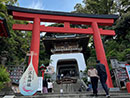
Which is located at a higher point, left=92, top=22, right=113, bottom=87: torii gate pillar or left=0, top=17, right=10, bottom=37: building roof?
left=0, top=17, right=10, bottom=37: building roof

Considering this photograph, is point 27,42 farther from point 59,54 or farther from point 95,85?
point 95,85

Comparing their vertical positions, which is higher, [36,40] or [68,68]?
[36,40]

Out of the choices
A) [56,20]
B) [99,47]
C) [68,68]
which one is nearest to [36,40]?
[56,20]

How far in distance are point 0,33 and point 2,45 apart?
9.09ft

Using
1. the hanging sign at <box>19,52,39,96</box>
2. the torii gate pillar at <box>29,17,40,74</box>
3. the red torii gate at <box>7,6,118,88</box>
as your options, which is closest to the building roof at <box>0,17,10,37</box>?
the red torii gate at <box>7,6,118,88</box>

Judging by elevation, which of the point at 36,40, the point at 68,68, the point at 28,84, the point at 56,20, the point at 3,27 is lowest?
the point at 28,84

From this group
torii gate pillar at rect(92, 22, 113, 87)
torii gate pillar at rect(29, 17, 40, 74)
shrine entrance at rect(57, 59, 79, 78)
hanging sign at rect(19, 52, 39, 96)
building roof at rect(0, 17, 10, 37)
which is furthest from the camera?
shrine entrance at rect(57, 59, 79, 78)

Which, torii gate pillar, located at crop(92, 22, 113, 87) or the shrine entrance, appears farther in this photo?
the shrine entrance

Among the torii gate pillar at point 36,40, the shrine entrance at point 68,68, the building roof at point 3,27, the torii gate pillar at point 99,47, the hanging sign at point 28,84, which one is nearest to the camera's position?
the hanging sign at point 28,84

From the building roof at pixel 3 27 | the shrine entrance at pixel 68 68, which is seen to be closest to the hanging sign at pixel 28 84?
the building roof at pixel 3 27

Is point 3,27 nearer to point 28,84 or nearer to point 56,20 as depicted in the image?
point 56,20

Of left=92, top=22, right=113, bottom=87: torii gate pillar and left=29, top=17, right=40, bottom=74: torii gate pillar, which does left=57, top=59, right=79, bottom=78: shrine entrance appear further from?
left=29, top=17, right=40, bottom=74: torii gate pillar

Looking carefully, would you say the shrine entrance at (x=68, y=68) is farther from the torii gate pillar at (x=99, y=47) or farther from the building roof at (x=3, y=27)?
the building roof at (x=3, y=27)

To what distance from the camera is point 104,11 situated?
63.1ft
